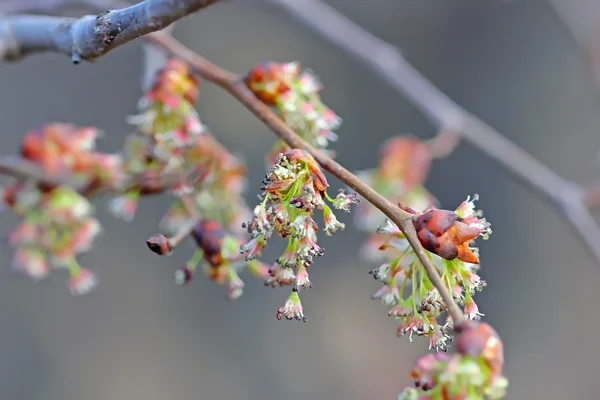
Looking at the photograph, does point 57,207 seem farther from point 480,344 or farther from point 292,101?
point 480,344

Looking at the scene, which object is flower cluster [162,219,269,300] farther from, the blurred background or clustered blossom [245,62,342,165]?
the blurred background

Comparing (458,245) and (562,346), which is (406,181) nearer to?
(458,245)

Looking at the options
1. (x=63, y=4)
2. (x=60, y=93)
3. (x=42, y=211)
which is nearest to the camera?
(x=42, y=211)

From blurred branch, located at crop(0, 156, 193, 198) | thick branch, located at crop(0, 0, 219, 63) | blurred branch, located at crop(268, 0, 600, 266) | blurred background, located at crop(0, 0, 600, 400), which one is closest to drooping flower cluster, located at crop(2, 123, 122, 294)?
blurred branch, located at crop(0, 156, 193, 198)

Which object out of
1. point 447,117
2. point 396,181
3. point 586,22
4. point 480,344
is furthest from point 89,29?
point 586,22

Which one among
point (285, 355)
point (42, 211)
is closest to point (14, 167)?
point (42, 211)

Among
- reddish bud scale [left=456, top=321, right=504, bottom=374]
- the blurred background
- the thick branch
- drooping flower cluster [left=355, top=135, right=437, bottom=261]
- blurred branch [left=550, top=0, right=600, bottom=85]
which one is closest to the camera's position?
reddish bud scale [left=456, top=321, right=504, bottom=374]
